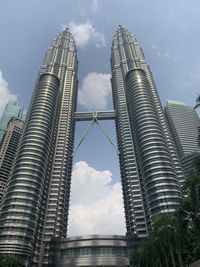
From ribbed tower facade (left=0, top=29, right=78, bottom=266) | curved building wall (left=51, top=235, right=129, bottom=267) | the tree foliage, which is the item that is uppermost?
ribbed tower facade (left=0, top=29, right=78, bottom=266)

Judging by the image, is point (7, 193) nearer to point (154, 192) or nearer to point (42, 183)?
point (42, 183)

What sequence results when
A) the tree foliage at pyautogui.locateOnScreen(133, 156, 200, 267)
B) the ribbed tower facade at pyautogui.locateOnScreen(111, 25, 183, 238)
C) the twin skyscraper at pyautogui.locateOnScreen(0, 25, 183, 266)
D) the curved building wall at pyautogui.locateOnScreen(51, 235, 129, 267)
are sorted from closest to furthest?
the tree foliage at pyautogui.locateOnScreen(133, 156, 200, 267), the curved building wall at pyautogui.locateOnScreen(51, 235, 129, 267), the twin skyscraper at pyautogui.locateOnScreen(0, 25, 183, 266), the ribbed tower facade at pyautogui.locateOnScreen(111, 25, 183, 238)

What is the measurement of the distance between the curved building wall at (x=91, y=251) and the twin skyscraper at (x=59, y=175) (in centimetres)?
739

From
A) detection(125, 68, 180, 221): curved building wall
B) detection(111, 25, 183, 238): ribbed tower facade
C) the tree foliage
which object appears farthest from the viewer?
detection(111, 25, 183, 238): ribbed tower facade

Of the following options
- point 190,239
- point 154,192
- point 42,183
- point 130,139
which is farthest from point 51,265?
point 130,139

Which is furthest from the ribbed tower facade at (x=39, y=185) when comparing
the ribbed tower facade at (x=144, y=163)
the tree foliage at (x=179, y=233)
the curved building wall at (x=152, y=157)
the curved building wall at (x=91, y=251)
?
the tree foliage at (x=179, y=233)

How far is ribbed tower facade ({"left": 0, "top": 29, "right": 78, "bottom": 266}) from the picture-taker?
120m

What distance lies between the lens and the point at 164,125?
186000 millimetres

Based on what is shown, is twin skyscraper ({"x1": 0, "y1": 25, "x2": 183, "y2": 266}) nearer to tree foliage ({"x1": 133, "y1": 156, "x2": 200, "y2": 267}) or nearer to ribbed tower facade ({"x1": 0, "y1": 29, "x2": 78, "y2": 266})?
ribbed tower facade ({"x1": 0, "y1": 29, "x2": 78, "y2": 266})

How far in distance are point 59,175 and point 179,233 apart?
113m

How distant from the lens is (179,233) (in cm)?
5706

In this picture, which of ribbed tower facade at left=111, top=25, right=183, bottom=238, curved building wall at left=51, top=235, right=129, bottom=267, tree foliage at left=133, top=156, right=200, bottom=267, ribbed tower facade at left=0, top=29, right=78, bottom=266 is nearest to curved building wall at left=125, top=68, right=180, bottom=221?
ribbed tower facade at left=111, top=25, right=183, bottom=238

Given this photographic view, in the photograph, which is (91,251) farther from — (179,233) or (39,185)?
(179,233)

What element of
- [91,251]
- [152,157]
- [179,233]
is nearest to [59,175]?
[91,251]
